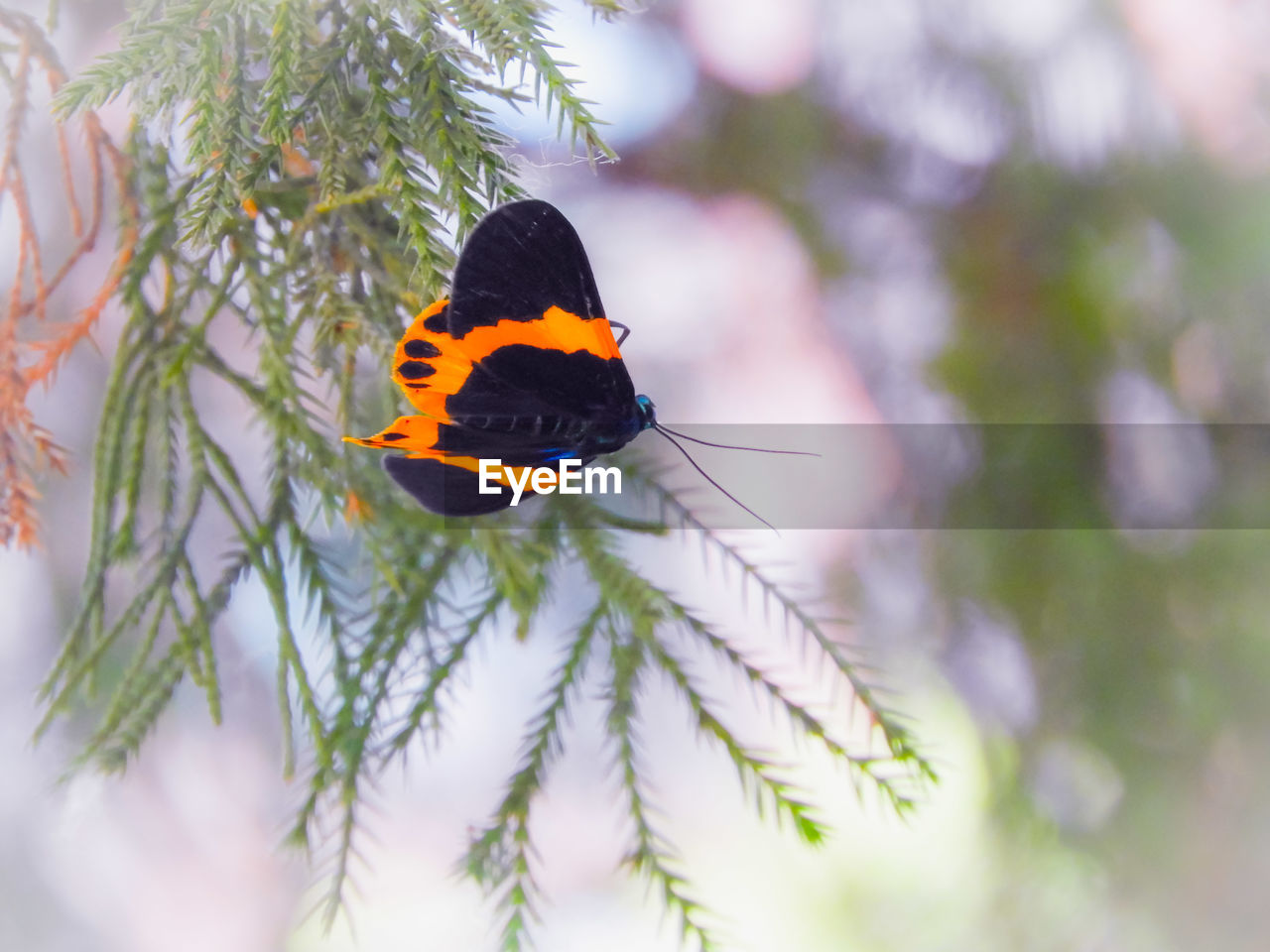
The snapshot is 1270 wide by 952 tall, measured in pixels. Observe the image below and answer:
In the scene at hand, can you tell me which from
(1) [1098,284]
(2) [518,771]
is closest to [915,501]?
(1) [1098,284]

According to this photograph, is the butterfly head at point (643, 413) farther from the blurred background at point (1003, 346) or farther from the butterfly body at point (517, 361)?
the blurred background at point (1003, 346)

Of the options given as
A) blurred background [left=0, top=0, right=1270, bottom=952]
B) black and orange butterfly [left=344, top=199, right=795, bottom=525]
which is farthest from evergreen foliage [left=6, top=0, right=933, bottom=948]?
blurred background [left=0, top=0, right=1270, bottom=952]

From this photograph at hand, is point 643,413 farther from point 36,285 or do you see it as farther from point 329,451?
point 36,285

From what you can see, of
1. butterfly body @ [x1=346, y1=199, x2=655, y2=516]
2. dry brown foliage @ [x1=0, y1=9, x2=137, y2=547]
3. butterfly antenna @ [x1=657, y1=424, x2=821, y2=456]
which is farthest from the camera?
butterfly antenna @ [x1=657, y1=424, x2=821, y2=456]

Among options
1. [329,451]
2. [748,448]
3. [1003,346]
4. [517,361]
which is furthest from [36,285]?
[1003,346]

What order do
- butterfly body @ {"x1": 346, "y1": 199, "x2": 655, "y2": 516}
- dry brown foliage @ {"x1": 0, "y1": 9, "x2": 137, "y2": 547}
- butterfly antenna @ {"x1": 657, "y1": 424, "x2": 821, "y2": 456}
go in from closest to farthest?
butterfly body @ {"x1": 346, "y1": 199, "x2": 655, "y2": 516}
dry brown foliage @ {"x1": 0, "y1": 9, "x2": 137, "y2": 547}
butterfly antenna @ {"x1": 657, "y1": 424, "x2": 821, "y2": 456}

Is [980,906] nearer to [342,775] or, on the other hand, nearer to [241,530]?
[342,775]

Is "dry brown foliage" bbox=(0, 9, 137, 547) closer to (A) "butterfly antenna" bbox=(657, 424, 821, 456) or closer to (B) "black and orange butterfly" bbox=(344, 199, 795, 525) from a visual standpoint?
(B) "black and orange butterfly" bbox=(344, 199, 795, 525)

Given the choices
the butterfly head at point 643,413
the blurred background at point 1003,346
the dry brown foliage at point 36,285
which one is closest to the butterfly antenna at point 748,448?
the blurred background at point 1003,346
